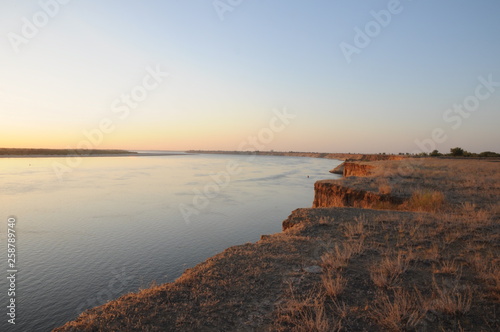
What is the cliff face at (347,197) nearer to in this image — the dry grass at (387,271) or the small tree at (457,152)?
the dry grass at (387,271)

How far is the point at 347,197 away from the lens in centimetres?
1360

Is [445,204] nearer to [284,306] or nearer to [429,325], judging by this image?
[429,325]

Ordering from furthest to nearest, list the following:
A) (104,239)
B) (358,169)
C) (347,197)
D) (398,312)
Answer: (358,169) < (347,197) < (104,239) < (398,312)

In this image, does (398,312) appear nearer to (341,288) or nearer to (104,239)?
(341,288)

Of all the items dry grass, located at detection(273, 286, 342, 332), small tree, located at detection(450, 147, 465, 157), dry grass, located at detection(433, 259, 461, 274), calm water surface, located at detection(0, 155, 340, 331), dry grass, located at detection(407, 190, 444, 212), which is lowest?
calm water surface, located at detection(0, 155, 340, 331)

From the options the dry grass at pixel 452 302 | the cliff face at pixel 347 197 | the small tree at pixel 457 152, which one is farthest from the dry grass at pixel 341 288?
the small tree at pixel 457 152

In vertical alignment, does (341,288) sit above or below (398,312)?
below

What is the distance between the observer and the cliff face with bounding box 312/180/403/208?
1211 cm

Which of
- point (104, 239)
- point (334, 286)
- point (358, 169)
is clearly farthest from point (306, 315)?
point (358, 169)

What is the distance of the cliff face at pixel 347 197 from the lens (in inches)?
477

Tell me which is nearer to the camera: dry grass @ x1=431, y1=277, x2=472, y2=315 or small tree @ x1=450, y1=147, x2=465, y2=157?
dry grass @ x1=431, y1=277, x2=472, y2=315

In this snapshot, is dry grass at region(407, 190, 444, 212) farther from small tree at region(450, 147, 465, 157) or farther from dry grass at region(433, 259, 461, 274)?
small tree at region(450, 147, 465, 157)

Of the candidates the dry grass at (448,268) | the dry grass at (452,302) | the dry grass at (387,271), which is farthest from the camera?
the dry grass at (448,268)

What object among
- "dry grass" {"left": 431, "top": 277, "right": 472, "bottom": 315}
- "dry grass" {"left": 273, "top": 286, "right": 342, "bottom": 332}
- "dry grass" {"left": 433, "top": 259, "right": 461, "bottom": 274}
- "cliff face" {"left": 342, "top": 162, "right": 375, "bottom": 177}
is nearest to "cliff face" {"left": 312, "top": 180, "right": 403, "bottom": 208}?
"dry grass" {"left": 433, "top": 259, "right": 461, "bottom": 274}
